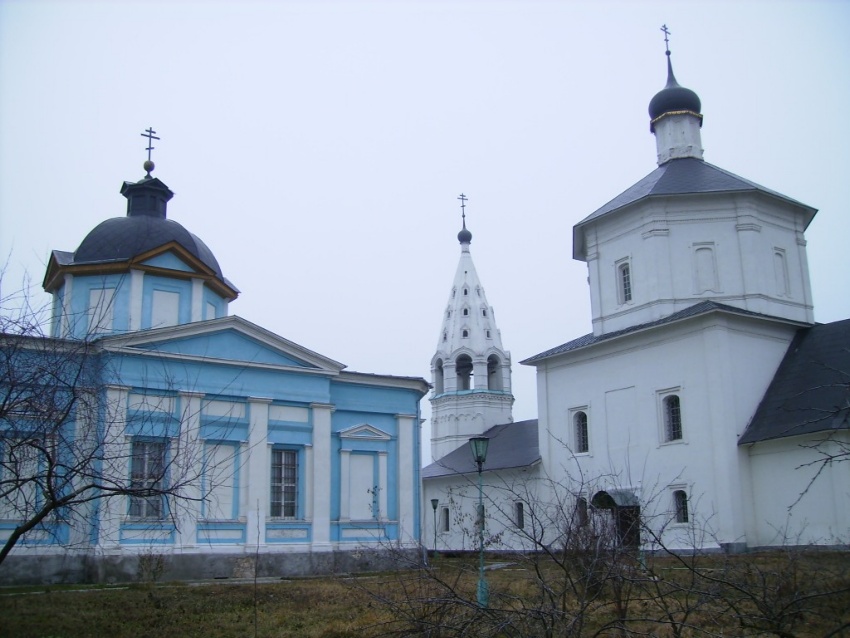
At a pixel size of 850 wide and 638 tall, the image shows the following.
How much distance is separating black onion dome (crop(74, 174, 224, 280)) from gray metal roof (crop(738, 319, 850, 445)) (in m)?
17.2

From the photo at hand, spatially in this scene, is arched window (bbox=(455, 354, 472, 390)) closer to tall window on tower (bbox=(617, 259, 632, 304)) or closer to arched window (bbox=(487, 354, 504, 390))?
arched window (bbox=(487, 354, 504, 390))

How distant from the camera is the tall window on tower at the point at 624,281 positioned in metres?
28.3

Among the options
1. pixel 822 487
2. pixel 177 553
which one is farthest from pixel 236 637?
pixel 822 487

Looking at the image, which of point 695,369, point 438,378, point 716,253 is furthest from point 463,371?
point 695,369

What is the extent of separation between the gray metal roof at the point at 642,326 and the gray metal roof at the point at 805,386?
1.65 meters

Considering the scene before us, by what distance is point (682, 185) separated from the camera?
2772cm

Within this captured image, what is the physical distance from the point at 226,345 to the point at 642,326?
42.6 ft

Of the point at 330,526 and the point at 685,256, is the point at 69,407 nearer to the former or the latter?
the point at 330,526

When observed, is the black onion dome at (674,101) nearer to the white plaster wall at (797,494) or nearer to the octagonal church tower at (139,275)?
the white plaster wall at (797,494)

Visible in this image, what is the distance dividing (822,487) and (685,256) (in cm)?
871

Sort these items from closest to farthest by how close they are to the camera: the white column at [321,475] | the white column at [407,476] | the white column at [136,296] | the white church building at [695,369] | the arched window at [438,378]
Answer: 1. the white church building at [695,369]
2. the white column at [321,475]
3. the white column at [136,296]
4. the white column at [407,476]
5. the arched window at [438,378]

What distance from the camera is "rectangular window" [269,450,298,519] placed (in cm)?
2306

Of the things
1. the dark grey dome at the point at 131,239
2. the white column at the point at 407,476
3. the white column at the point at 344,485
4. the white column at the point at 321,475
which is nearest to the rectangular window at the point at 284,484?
the white column at the point at 321,475

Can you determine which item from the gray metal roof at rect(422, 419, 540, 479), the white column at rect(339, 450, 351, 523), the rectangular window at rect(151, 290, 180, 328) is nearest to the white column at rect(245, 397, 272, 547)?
the white column at rect(339, 450, 351, 523)
